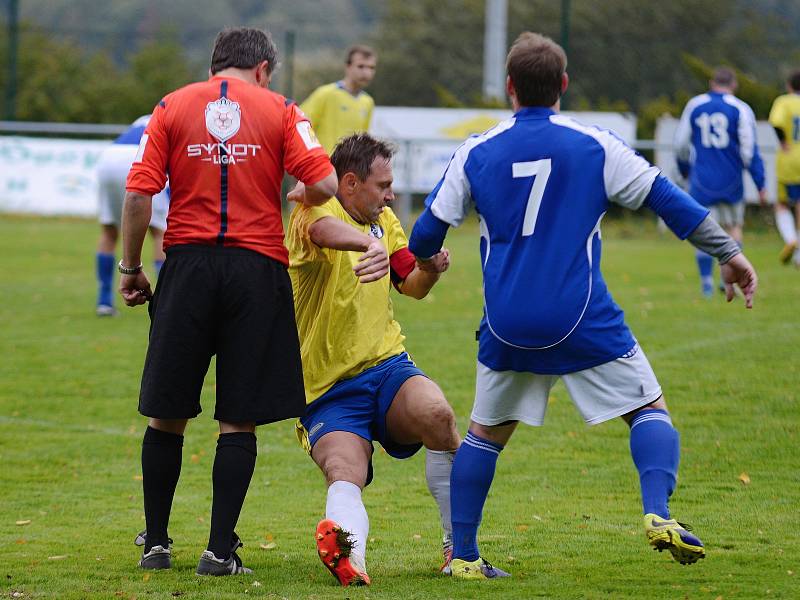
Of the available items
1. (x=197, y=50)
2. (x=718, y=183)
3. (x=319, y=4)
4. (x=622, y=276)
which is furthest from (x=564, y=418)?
(x=319, y=4)

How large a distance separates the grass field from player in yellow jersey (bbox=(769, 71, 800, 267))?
254cm

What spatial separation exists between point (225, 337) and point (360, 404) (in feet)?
1.99

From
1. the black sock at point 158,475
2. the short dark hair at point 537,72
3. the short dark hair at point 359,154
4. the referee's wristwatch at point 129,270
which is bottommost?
the black sock at point 158,475

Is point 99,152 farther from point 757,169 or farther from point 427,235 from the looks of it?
point 427,235

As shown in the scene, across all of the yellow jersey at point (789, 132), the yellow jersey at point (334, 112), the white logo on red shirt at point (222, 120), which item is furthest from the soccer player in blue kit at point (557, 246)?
the yellow jersey at point (789, 132)

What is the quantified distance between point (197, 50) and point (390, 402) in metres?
67.0

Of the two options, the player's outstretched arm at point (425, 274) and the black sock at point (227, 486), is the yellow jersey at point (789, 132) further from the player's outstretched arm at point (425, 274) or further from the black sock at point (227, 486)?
the black sock at point (227, 486)

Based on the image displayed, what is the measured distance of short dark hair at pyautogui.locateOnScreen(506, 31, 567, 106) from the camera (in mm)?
4469

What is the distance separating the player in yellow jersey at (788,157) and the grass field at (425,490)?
2536 mm

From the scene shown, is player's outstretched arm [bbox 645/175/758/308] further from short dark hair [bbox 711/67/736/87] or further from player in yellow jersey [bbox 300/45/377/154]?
short dark hair [bbox 711/67/736/87]

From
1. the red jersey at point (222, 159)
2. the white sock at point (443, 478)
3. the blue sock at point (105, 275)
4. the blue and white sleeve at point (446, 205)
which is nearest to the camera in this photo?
the blue and white sleeve at point (446, 205)

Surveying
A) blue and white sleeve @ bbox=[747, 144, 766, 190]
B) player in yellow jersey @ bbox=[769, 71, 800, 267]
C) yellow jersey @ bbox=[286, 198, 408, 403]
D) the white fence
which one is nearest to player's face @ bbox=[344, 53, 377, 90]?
blue and white sleeve @ bbox=[747, 144, 766, 190]

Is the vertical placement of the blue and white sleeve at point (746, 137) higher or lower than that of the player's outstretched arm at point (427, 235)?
higher

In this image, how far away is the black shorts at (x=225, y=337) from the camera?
4.68 meters
